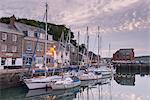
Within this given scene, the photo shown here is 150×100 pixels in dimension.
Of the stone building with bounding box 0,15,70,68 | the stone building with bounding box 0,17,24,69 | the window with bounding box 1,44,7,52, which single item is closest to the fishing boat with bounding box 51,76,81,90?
the stone building with bounding box 0,15,70,68

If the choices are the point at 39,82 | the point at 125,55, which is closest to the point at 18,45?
the point at 39,82

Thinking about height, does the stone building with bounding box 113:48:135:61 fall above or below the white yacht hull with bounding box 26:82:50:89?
above

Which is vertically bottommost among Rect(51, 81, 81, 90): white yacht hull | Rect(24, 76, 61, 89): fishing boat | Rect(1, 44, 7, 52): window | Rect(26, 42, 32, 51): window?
Rect(51, 81, 81, 90): white yacht hull

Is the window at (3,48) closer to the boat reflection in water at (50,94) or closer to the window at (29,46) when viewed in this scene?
the window at (29,46)

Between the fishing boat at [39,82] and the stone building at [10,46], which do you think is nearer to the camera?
the fishing boat at [39,82]

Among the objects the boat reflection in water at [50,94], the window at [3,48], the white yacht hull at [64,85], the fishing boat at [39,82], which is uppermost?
the window at [3,48]

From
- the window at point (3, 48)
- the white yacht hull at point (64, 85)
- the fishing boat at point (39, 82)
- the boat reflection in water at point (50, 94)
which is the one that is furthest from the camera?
the window at point (3, 48)

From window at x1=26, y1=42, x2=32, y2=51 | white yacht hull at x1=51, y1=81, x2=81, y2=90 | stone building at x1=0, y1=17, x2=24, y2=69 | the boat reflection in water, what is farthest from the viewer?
window at x1=26, y1=42, x2=32, y2=51

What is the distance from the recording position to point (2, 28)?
37.1 meters

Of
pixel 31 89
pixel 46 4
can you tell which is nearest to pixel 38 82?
pixel 31 89

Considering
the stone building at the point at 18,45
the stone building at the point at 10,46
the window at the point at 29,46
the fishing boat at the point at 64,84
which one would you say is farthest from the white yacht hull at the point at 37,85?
the window at the point at 29,46

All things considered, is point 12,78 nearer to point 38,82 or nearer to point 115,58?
point 38,82

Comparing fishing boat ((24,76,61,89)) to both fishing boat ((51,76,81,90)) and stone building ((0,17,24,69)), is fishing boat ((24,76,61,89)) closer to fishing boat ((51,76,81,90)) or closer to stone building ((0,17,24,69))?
fishing boat ((51,76,81,90))

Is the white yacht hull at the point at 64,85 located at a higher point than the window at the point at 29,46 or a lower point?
lower
